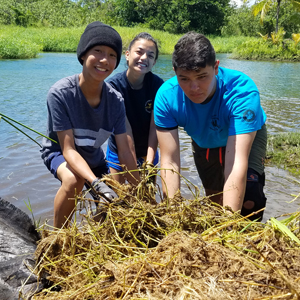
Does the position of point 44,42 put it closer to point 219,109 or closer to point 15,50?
point 15,50

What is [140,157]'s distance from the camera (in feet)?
11.3

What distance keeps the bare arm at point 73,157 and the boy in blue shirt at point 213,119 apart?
1.64ft

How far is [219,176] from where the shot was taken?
3068mm

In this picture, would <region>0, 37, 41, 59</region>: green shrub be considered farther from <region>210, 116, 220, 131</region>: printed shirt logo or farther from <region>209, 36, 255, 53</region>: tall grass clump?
<region>210, 116, 220, 131</region>: printed shirt logo

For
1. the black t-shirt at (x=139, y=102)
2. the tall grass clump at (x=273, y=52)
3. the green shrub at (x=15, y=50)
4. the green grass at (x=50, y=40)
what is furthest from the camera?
the tall grass clump at (x=273, y=52)

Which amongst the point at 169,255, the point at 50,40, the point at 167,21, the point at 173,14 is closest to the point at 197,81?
the point at 169,255

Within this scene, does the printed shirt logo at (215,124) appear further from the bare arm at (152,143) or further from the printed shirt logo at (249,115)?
the bare arm at (152,143)

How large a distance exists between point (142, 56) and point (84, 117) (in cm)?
85

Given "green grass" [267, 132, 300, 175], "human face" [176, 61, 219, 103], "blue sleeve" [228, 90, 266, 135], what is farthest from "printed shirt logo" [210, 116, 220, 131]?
"green grass" [267, 132, 300, 175]

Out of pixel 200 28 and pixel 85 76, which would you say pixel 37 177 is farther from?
pixel 200 28

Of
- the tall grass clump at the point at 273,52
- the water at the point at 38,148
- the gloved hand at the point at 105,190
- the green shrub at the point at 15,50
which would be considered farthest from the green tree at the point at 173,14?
the gloved hand at the point at 105,190

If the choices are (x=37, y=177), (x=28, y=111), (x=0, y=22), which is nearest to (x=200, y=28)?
(x=0, y=22)

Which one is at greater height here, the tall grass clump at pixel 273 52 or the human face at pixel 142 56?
the human face at pixel 142 56

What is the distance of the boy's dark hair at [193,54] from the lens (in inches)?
→ 83.6
